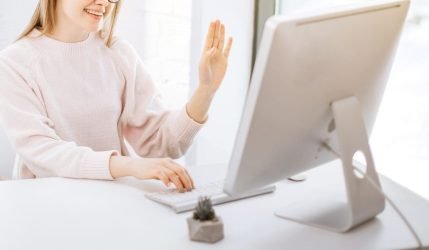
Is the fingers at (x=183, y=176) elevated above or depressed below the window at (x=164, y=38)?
above

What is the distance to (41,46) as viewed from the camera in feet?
5.82

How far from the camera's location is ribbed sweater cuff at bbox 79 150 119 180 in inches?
58.2

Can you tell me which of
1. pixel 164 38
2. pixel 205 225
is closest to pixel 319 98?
pixel 205 225

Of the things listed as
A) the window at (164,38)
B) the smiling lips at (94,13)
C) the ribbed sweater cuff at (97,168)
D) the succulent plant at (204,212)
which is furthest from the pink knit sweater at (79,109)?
the window at (164,38)

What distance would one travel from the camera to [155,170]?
1.43m

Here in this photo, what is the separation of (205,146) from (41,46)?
3.44ft

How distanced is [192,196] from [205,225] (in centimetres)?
23

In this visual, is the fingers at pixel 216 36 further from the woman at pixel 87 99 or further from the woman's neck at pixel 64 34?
the woman's neck at pixel 64 34

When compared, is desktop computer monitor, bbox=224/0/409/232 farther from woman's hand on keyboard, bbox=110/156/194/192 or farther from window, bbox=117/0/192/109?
window, bbox=117/0/192/109

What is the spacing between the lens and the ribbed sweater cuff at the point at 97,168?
1.48m

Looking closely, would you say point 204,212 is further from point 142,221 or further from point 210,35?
point 210,35

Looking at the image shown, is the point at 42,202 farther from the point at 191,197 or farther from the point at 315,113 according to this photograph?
the point at 315,113

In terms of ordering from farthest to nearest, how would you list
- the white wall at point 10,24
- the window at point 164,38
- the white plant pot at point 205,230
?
the window at point 164,38 → the white wall at point 10,24 → the white plant pot at point 205,230

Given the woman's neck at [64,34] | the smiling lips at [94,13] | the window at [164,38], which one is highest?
the smiling lips at [94,13]
